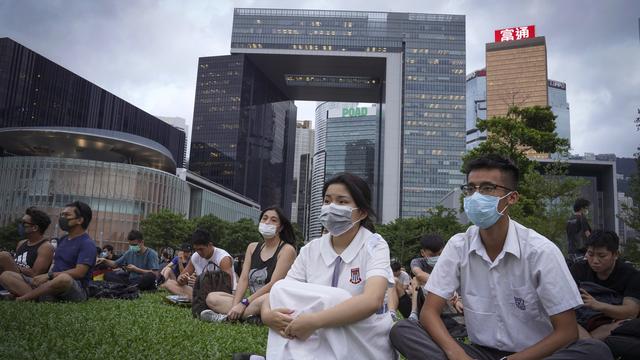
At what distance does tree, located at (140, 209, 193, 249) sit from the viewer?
5306cm

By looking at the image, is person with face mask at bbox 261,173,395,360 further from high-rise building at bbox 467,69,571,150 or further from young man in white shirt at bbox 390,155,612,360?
high-rise building at bbox 467,69,571,150

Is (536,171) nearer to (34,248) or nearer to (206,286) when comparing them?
(206,286)

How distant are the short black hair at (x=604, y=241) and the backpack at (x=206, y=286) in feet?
14.9

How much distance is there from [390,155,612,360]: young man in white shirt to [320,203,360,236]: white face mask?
2.25ft

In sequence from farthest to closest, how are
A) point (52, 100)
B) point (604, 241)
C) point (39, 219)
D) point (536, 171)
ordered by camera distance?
point (52, 100) < point (536, 171) < point (39, 219) < point (604, 241)

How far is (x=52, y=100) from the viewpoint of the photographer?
71.7 meters

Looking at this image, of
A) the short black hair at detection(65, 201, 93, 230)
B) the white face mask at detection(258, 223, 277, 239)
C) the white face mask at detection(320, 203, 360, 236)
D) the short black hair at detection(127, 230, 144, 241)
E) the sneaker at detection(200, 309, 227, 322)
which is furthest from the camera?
the short black hair at detection(127, 230, 144, 241)

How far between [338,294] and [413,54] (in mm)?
100294

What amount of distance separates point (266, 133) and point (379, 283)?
11959 centimetres

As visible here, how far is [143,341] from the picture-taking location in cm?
421

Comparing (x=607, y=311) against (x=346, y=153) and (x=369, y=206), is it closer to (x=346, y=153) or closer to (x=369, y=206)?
(x=369, y=206)

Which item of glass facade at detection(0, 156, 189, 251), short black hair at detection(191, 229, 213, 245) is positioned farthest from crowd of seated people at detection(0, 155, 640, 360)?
glass facade at detection(0, 156, 189, 251)

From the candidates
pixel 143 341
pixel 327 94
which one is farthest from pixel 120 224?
pixel 143 341

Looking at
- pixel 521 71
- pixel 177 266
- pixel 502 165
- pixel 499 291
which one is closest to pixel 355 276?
pixel 499 291
